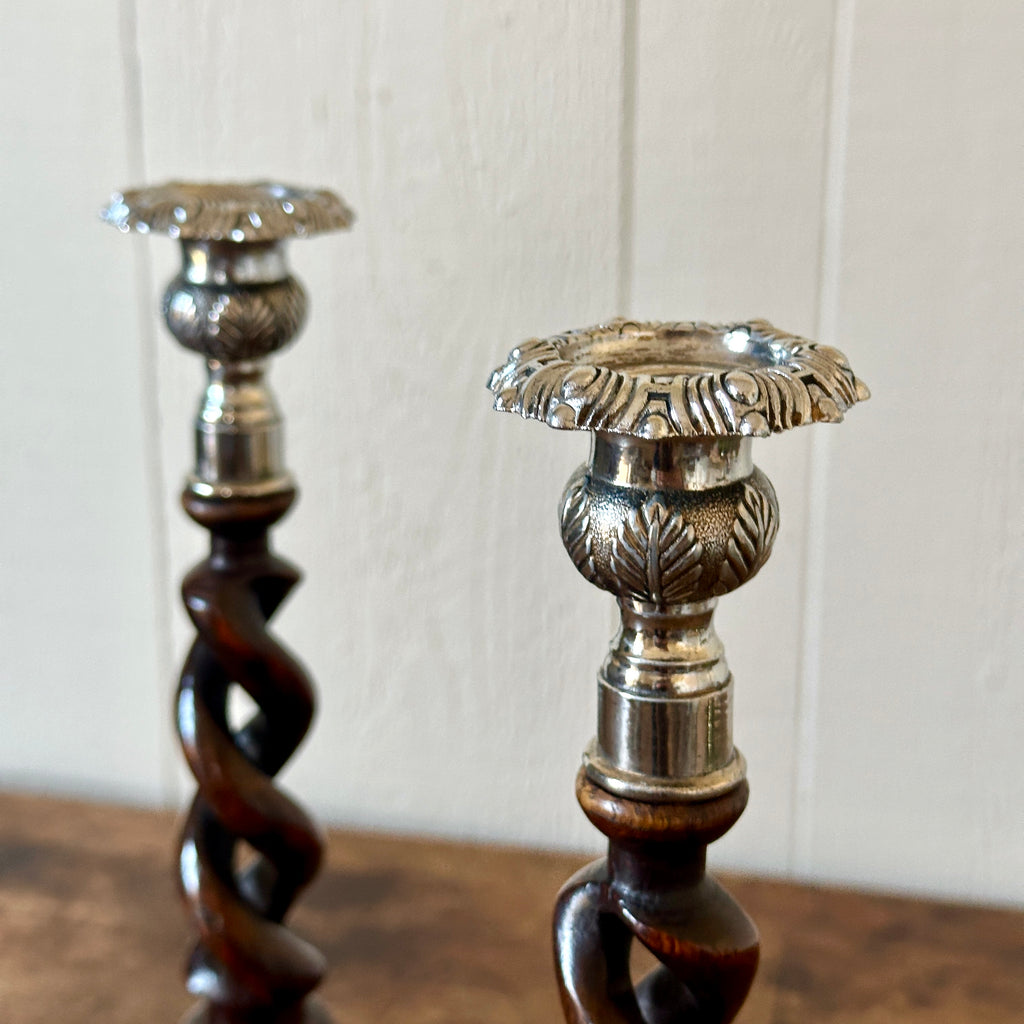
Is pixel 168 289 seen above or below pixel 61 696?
above

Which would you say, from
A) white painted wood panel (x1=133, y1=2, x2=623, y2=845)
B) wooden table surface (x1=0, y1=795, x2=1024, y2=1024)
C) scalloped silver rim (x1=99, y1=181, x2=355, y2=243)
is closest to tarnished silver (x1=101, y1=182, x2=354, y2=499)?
scalloped silver rim (x1=99, y1=181, x2=355, y2=243)

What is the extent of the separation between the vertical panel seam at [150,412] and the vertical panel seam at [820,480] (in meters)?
0.37

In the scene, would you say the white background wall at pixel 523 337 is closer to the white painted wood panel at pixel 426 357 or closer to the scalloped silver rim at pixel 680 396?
the white painted wood panel at pixel 426 357

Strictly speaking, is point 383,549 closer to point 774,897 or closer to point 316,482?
point 316,482

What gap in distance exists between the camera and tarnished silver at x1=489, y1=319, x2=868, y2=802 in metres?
0.35

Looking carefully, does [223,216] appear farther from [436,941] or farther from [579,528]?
[436,941]

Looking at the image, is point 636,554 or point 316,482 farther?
point 316,482

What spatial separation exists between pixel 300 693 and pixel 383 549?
7.9 inches

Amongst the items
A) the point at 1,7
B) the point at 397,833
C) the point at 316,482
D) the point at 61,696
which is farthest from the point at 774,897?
the point at 1,7

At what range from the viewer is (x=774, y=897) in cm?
71

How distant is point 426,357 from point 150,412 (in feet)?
0.59

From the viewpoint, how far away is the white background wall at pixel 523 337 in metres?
0.64

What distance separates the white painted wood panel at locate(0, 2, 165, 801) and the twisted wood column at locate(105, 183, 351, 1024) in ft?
0.71

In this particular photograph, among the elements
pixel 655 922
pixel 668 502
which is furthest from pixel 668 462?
pixel 655 922
